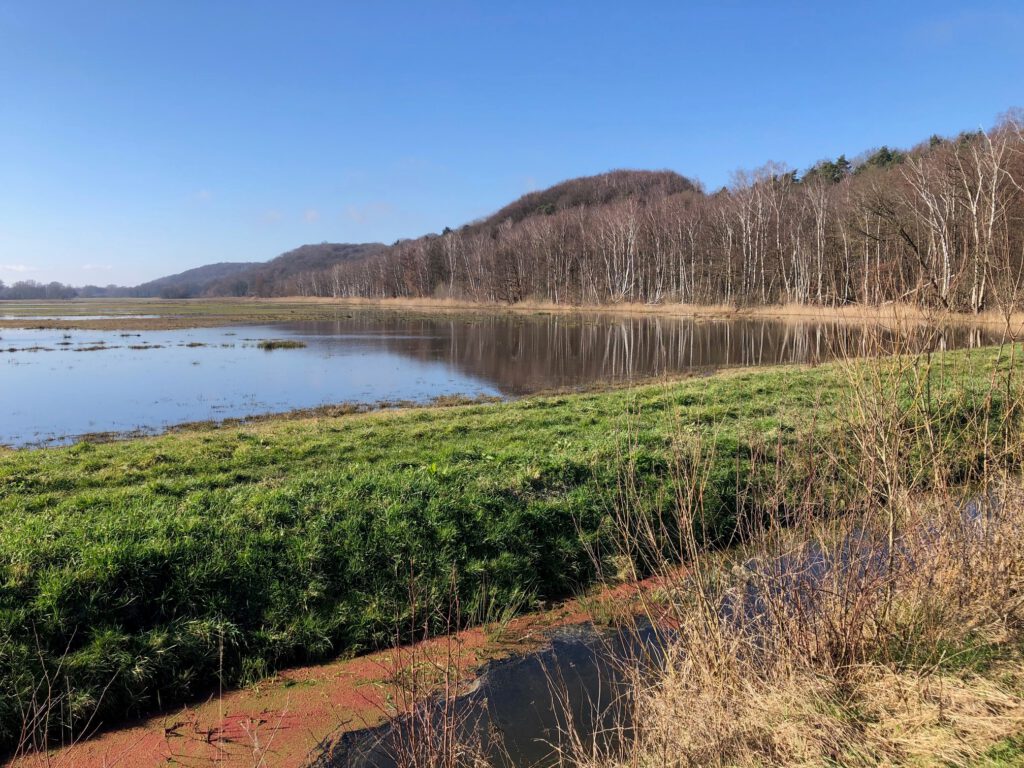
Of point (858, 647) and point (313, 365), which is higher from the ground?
point (313, 365)

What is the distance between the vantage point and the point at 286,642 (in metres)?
5.32

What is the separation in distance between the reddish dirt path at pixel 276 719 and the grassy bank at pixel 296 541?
0.23 metres

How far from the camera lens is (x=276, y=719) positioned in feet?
15.0

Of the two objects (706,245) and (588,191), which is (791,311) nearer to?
(706,245)

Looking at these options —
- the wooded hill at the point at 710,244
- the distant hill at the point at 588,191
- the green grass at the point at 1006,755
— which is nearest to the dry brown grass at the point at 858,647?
the green grass at the point at 1006,755

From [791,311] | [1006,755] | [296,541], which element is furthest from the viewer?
[791,311]

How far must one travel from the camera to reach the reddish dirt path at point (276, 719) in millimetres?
4145

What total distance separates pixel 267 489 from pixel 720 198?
77.4 metres

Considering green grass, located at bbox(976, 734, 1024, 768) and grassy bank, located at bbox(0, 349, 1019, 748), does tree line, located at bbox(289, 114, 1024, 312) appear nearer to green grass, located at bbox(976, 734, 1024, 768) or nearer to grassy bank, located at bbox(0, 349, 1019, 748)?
grassy bank, located at bbox(0, 349, 1019, 748)

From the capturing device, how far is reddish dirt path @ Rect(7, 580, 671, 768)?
414 centimetres

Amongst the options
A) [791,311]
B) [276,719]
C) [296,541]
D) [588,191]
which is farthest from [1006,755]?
[588,191]

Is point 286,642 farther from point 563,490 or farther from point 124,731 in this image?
point 563,490

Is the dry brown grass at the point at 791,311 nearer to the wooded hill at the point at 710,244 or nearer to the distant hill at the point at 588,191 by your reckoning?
the wooded hill at the point at 710,244

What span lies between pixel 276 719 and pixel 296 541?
5.93 feet
